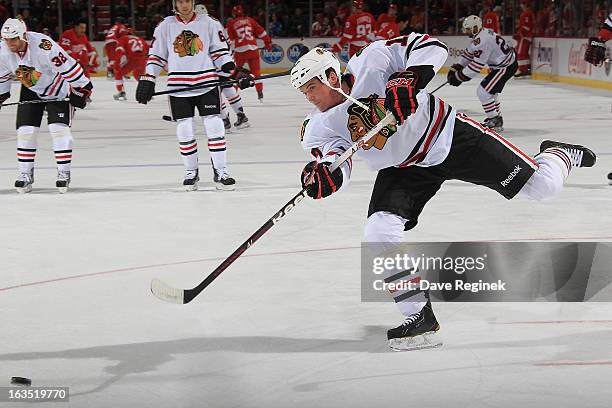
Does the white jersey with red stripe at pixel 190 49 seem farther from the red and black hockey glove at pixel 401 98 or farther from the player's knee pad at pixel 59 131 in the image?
the red and black hockey glove at pixel 401 98

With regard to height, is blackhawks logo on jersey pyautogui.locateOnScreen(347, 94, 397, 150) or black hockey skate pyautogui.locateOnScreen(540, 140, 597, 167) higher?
blackhawks logo on jersey pyautogui.locateOnScreen(347, 94, 397, 150)

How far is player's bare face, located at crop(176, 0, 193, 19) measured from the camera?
6.68 m

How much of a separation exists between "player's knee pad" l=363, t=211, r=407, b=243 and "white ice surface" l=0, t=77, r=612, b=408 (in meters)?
0.35

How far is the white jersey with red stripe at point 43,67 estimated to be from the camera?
6.46 metres

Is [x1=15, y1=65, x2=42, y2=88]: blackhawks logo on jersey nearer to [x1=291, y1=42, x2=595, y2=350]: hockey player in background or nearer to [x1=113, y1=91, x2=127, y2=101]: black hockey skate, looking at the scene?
[x1=291, y1=42, x2=595, y2=350]: hockey player in background

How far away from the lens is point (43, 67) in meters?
6.53

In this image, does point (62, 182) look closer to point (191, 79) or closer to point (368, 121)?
point (191, 79)

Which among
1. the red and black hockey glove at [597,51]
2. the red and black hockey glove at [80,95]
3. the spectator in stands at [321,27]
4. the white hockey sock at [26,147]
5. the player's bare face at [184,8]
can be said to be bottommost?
the spectator in stands at [321,27]

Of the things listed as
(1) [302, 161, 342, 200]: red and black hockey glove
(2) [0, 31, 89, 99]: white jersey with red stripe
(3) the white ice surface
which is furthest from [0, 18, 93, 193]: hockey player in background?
(1) [302, 161, 342, 200]: red and black hockey glove

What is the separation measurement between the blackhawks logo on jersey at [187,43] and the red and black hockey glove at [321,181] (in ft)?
12.2

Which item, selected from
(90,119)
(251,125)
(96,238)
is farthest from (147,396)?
(90,119)

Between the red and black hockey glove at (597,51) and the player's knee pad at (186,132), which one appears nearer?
the player's knee pad at (186,132)

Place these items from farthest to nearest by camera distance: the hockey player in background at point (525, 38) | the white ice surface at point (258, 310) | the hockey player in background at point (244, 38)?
the hockey player in background at point (525, 38) < the hockey player in background at point (244, 38) < the white ice surface at point (258, 310)

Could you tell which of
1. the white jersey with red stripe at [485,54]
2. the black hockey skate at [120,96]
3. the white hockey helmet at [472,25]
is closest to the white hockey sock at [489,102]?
the white jersey with red stripe at [485,54]
